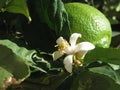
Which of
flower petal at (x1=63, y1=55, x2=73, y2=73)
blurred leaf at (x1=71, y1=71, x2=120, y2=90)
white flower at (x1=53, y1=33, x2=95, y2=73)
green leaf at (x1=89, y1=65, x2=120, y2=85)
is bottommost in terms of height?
blurred leaf at (x1=71, y1=71, x2=120, y2=90)

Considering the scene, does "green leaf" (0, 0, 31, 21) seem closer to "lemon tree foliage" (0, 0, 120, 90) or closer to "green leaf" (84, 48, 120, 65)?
"lemon tree foliage" (0, 0, 120, 90)

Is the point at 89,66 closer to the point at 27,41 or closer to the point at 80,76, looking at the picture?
the point at 80,76

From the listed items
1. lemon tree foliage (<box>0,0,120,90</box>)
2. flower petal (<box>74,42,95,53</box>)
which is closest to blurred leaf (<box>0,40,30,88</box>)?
lemon tree foliage (<box>0,0,120,90</box>)

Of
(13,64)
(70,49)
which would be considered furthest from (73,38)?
(13,64)

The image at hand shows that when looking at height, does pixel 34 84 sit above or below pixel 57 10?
below

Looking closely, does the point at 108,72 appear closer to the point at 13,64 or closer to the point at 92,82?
the point at 92,82

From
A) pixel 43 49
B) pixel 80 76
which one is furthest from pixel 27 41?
pixel 80 76
